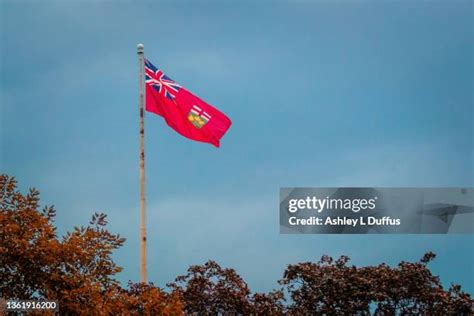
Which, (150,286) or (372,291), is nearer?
(150,286)

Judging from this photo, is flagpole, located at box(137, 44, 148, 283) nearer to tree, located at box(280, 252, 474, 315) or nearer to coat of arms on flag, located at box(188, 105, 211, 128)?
coat of arms on flag, located at box(188, 105, 211, 128)

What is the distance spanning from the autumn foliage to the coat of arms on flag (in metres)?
3.56

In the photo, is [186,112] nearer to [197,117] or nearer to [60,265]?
[197,117]

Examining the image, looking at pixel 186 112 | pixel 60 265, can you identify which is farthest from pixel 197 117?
pixel 60 265

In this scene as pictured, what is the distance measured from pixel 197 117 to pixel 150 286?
11.9ft

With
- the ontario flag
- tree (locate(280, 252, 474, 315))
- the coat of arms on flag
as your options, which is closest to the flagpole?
the ontario flag

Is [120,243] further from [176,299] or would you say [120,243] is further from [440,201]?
[440,201]

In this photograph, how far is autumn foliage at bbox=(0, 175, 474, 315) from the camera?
1300cm

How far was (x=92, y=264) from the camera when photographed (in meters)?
13.3

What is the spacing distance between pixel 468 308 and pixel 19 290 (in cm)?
1153

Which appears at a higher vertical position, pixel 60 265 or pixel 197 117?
pixel 197 117

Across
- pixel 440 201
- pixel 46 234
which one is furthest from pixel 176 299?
pixel 440 201

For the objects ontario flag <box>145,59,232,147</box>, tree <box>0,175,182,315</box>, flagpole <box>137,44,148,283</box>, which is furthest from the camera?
ontario flag <box>145,59,232,147</box>

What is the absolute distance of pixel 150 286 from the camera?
1578 centimetres
